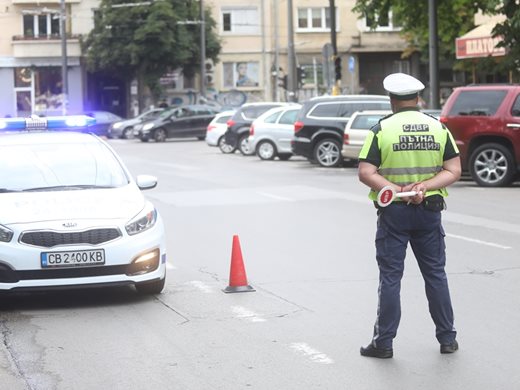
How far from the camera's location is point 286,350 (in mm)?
7699

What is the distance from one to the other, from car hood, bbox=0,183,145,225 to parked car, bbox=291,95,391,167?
19.4 meters

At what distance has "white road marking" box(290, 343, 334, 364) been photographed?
289 inches

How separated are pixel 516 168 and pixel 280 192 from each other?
438 centimetres

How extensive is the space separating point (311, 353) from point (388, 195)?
1262 millimetres

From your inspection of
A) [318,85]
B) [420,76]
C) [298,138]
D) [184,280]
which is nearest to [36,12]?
[318,85]

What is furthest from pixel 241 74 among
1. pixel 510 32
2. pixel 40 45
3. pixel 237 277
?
pixel 237 277

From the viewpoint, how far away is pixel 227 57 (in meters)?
68.9

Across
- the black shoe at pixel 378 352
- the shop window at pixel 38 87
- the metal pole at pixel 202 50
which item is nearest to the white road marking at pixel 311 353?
the black shoe at pixel 378 352

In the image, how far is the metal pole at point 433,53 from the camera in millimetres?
30391

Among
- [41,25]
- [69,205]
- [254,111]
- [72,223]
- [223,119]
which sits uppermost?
[41,25]

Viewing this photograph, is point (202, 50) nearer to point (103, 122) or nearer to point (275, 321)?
point (103, 122)

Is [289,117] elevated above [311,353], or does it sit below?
above

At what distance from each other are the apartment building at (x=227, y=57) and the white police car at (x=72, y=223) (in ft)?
177

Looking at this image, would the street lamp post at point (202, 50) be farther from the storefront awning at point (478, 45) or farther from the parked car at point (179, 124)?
the storefront awning at point (478, 45)
